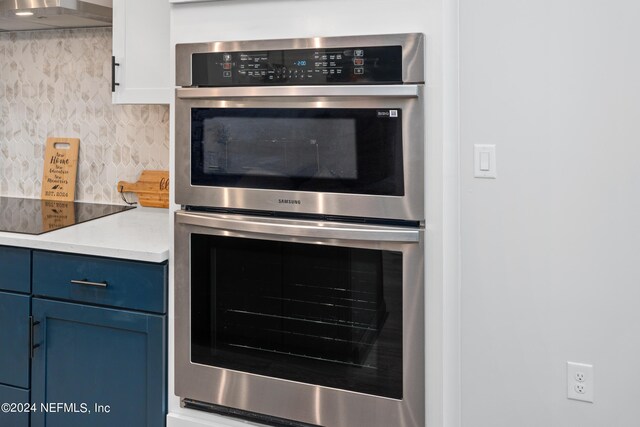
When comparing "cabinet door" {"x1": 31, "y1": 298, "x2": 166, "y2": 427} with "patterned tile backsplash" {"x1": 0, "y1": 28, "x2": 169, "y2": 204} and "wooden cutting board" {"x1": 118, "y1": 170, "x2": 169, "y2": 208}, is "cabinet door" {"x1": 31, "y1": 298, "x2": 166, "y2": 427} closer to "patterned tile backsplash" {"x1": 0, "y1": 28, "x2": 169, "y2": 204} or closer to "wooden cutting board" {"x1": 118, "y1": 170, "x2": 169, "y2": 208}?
"wooden cutting board" {"x1": 118, "y1": 170, "x2": 169, "y2": 208}

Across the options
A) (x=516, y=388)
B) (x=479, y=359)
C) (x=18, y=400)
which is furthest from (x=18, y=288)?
(x=516, y=388)

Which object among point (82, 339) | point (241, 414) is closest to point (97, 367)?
point (82, 339)

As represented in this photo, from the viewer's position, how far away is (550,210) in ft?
5.75

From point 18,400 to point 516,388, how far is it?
1.69 m

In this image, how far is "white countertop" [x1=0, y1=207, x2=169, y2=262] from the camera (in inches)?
69.9

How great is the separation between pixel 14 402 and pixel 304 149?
1.37 meters

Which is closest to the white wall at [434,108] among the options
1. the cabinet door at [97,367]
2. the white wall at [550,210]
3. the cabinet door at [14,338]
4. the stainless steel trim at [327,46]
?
the stainless steel trim at [327,46]

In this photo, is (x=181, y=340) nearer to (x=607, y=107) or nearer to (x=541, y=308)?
(x=541, y=308)

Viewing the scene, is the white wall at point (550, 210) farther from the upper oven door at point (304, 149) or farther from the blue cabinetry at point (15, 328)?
the blue cabinetry at point (15, 328)

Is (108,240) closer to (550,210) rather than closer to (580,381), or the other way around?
(550,210)

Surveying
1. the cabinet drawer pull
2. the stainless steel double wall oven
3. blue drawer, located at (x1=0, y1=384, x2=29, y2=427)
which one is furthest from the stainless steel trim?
blue drawer, located at (x1=0, y1=384, x2=29, y2=427)

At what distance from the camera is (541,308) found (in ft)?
5.86

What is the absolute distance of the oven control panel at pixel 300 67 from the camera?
4.79 ft

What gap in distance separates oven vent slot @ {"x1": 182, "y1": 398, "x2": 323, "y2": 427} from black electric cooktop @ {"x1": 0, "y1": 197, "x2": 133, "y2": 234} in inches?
31.7
